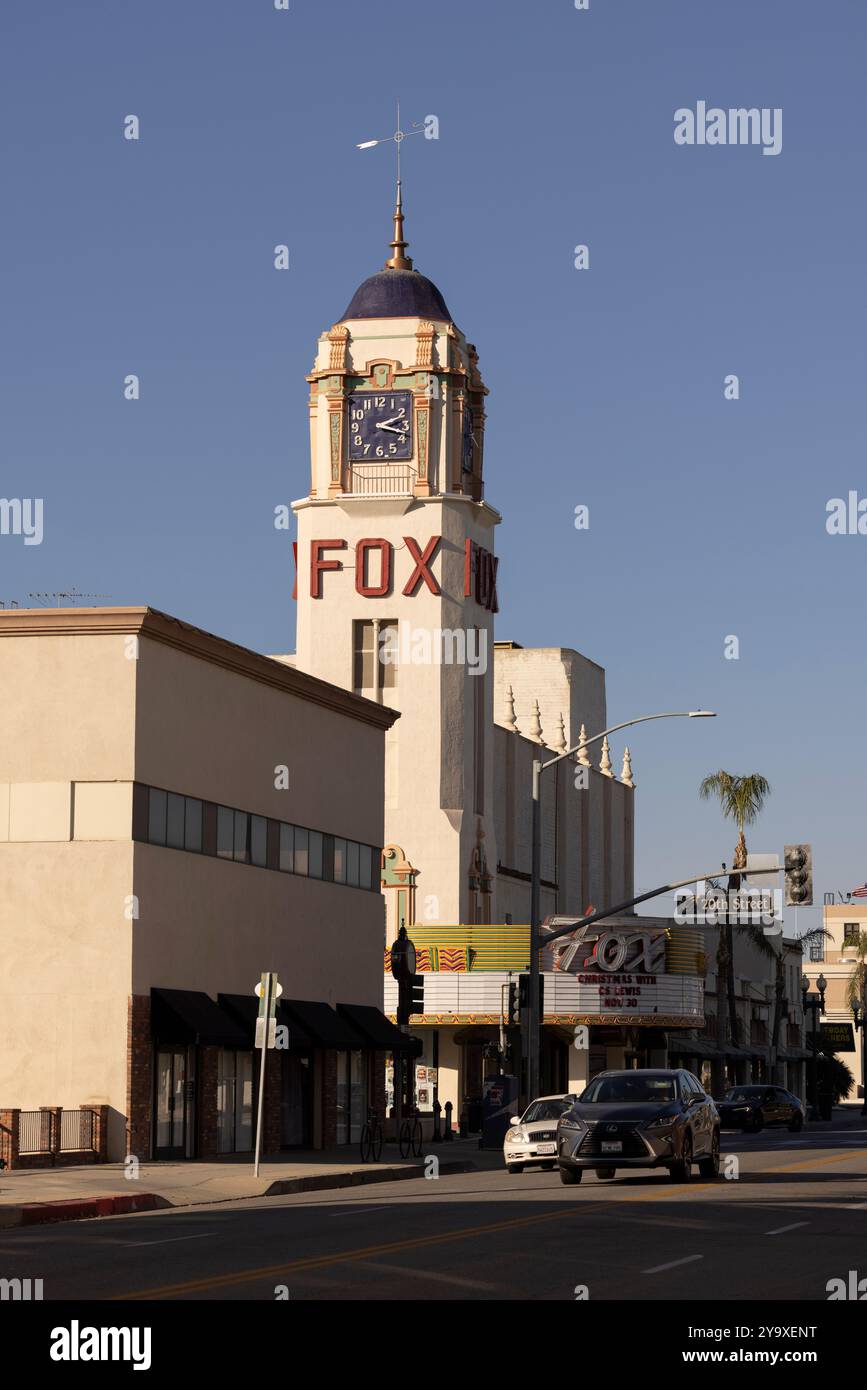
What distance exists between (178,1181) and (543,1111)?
9.13 m

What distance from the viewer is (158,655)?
3994 centimetres

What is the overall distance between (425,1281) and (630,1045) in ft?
194

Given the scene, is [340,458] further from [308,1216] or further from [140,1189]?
[308,1216]

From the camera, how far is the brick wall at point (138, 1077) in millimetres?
37438

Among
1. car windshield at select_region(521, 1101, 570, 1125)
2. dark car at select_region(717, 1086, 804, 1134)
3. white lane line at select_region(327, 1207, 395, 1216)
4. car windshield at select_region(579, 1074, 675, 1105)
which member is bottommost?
dark car at select_region(717, 1086, 804, 1134)

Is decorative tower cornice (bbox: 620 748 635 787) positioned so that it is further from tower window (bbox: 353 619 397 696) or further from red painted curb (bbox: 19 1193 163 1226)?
red painted curb (bbox: 19 1193 163 1226)

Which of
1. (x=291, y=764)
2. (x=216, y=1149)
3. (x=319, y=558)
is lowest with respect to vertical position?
(x=216, y=1149)

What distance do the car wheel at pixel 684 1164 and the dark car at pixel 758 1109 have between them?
3502 cm

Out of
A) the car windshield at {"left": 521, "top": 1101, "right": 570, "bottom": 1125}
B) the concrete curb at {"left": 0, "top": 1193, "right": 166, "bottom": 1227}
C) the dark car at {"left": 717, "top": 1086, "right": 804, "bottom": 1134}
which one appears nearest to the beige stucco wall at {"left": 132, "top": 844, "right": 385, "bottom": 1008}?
the car windshield at {"left": 521, "top": 1101, "right": 570, "bottom": 1125}

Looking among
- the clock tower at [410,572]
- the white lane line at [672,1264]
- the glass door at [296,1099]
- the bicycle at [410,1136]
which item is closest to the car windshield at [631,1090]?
the white lane line at [672,1264]

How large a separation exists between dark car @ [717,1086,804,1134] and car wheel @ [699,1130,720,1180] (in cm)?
3340

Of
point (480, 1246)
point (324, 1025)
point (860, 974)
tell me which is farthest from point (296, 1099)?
point (860, 974)

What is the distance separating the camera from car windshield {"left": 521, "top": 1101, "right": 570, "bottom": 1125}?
38.8 m
